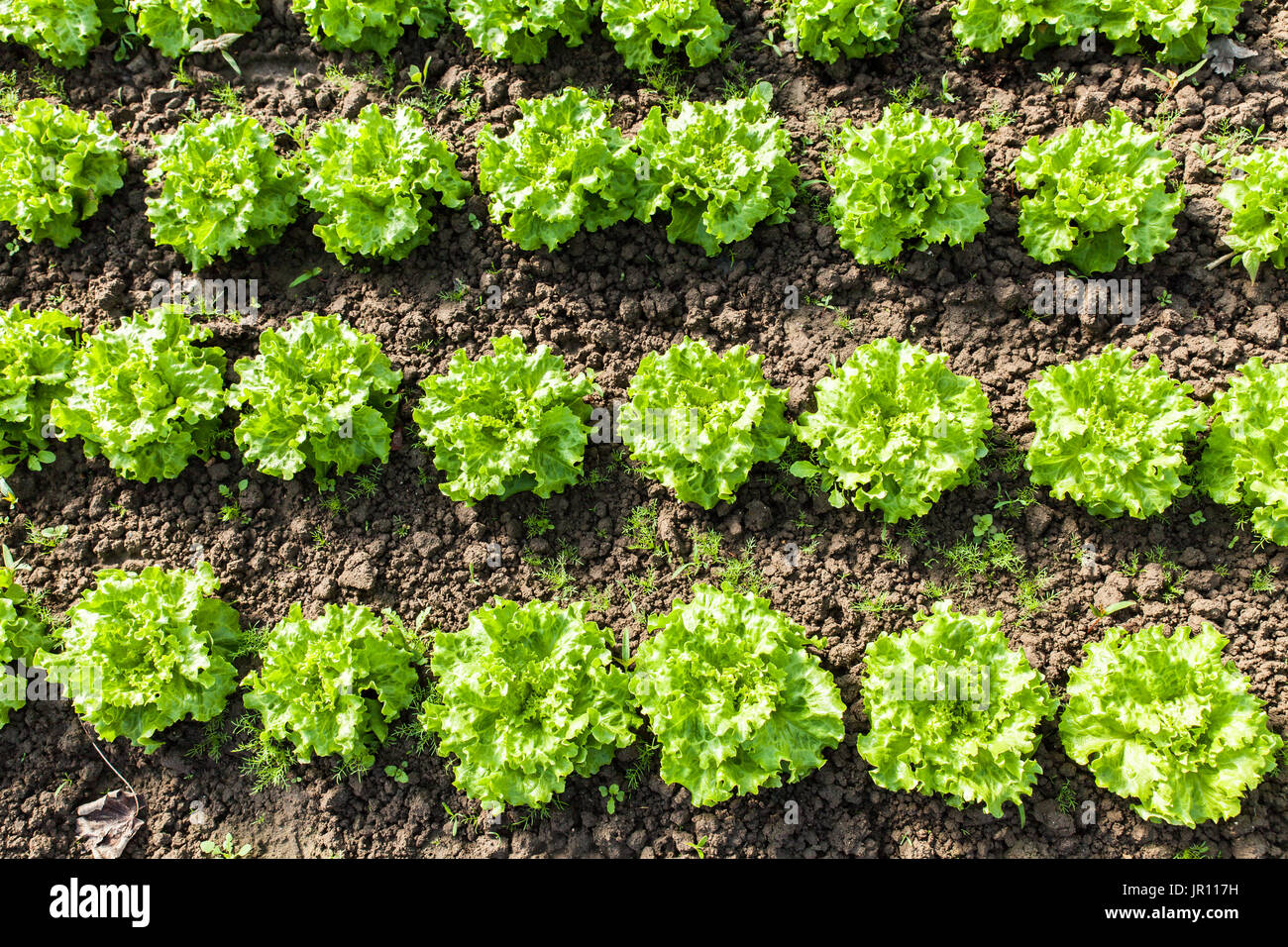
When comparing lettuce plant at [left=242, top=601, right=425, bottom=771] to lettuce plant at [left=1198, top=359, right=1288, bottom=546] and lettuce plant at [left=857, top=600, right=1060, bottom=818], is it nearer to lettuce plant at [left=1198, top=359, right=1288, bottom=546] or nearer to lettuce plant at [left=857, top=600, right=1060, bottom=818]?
lettuce plant at [left=857, top=600, right=1060, bottom=818]

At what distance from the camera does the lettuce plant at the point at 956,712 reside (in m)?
6.35

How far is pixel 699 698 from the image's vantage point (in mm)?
6516

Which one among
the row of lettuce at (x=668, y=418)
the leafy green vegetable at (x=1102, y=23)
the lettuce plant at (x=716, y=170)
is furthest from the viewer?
the leafy green vegetable at (x=1102, y=23)

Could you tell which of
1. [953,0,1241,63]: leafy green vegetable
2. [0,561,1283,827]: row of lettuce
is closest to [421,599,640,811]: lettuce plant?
[0,561,1283,827]: row of lettuce

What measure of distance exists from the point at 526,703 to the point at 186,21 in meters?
7.14

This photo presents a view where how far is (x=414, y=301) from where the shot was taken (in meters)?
8.05

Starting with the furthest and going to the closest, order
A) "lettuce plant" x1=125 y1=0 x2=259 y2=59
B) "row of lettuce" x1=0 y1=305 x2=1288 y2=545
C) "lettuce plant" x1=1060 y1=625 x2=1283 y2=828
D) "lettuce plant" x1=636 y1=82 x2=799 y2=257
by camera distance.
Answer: "lettuce plant" x1=125 y1=0 x2=259 y2=59 → "lettuce plant" x1=636 y1=82 x2=799 y2=257 → "row of lettuce" x1=0 y1=305 x2=1288 y2=545 → "lettuce plant" x1=1060 y1=625 x2=1283 y2=828

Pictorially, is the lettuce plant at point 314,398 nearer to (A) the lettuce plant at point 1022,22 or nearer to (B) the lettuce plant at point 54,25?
(B) the lettuce plant at point 54,25

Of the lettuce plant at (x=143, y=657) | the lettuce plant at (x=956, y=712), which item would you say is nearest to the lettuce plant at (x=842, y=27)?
the lettuce plant at (x=956, y=712)

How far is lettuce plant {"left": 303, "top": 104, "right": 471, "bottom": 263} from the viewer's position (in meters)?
7.71

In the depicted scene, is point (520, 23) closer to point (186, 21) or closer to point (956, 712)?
point (186, 21)

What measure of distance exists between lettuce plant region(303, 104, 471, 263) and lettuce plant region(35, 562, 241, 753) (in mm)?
3013

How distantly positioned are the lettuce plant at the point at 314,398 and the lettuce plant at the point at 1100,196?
5504 mm

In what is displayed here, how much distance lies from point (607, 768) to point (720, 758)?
104 centimetres
